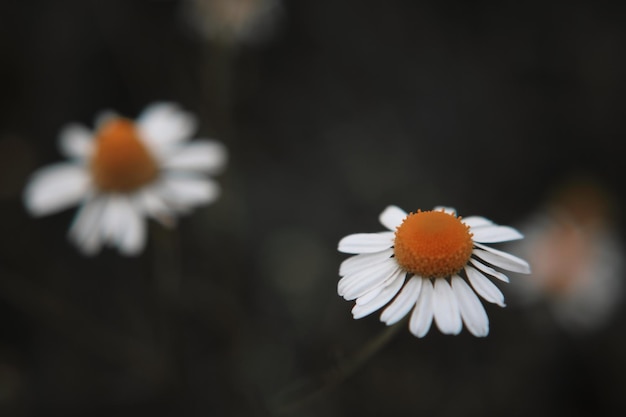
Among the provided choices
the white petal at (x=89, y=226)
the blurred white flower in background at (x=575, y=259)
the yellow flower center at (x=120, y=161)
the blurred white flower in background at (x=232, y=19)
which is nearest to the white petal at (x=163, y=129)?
the yellow flower center at (x=120, y=161)

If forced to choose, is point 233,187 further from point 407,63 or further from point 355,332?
point 407,63

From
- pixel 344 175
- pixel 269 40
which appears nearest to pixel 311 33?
pixel 269 40

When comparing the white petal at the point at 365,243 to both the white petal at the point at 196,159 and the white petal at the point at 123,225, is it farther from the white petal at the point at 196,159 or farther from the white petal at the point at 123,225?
the white petal at the point at 196,159

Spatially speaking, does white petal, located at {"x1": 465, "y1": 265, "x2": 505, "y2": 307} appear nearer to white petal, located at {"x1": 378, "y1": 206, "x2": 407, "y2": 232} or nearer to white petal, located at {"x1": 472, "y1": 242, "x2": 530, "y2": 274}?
white petal, located at {"x1": 472, "y1": 242, "x2": 530, "y2": 274}

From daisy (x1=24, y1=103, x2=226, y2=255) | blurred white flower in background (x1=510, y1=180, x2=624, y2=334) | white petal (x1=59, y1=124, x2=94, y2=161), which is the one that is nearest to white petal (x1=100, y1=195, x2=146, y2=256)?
daisy (x1=24, y1=103, x2=226, y2=255)

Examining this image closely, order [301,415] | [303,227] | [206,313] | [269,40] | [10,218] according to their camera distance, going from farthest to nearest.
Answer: [269,40] → [303,227] → [10,218] → [206,313] → [301,415]
